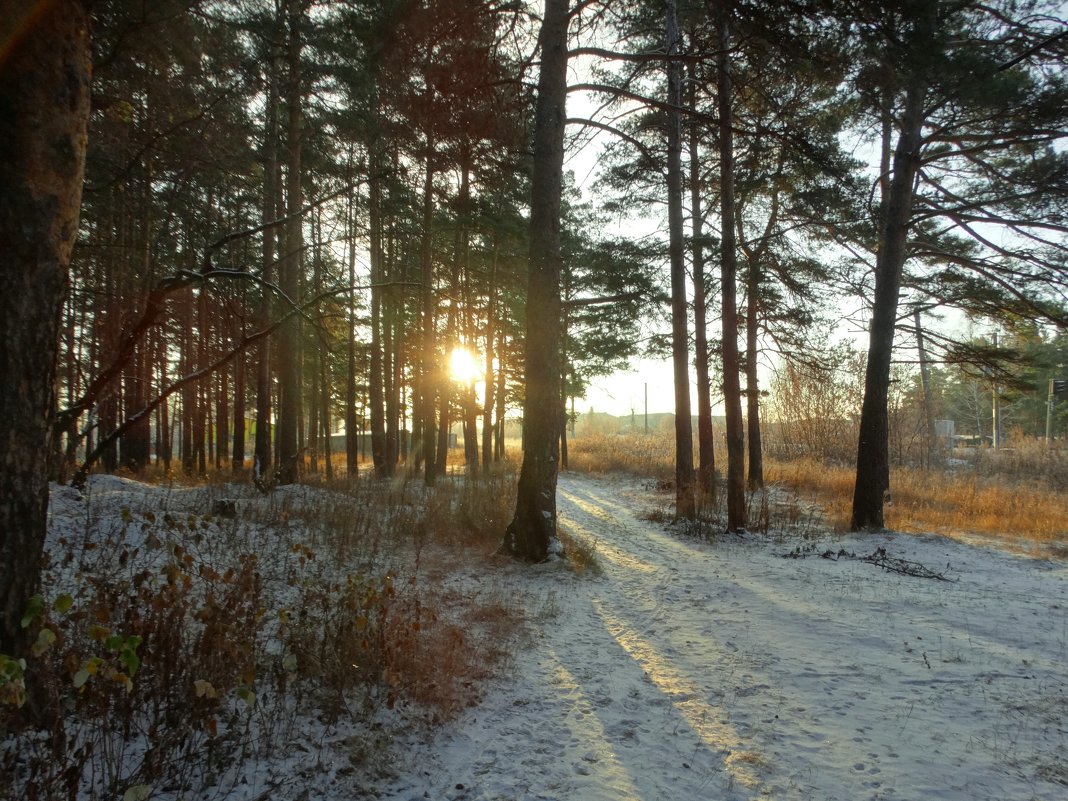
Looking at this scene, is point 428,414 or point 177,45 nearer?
point 177,45

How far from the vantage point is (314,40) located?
10.7m

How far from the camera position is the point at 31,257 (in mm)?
2357

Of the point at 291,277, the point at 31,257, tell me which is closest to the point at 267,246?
the point at 291,277

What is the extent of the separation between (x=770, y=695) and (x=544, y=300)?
4.86m

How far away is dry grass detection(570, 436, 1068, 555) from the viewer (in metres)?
10.1

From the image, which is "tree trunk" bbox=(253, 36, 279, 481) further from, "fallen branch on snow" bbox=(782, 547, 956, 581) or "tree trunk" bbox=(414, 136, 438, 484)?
"fallen branch on snow" bbox=(782, 547, 956, 581)

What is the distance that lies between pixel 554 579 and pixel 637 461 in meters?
17.0

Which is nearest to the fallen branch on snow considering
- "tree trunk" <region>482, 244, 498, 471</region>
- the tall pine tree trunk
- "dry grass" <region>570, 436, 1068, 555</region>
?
the tall pine tree trunk

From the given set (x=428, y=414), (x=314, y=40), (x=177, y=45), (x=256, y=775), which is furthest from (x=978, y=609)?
(x=314, y=40)

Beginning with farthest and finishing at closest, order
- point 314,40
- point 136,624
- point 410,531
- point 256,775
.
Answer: point 314,40, point 410,531, point 136,624, point 256,775

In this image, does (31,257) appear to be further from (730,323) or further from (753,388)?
(753,388)

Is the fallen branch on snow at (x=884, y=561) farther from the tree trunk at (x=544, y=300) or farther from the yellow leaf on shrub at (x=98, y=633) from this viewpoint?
the yellow leaf on shrub at (x=98, y=633)

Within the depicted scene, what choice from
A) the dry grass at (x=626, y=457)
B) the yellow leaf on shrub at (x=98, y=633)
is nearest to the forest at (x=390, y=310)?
the yellow leaf on shrub at (x=98, y=633)

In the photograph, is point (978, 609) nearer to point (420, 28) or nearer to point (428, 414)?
point (420, 28)
